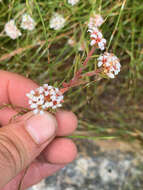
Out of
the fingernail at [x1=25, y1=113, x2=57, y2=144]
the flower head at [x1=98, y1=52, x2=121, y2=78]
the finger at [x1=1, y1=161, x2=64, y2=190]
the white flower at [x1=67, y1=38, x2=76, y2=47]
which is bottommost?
the finger at [x1=1, y1=161, x2=64, y2=190]

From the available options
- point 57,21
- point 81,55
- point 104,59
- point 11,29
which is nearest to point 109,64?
point 104,59

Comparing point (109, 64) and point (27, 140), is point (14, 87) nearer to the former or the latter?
point (27, 140)

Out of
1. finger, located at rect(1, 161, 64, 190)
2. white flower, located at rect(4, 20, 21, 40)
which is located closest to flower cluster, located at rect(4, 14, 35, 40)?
white flower, located at rect(4, 20, 21, 40)

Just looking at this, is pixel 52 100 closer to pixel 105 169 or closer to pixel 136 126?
pixel 105 169

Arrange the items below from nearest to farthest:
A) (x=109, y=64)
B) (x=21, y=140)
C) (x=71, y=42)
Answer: (x=109, y=64) < (x=21, y=140) < (x=71, y=42)

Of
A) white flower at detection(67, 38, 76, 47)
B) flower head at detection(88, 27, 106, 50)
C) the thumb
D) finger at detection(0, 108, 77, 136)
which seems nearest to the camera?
flower head at detection(88, 27, 106, 50)

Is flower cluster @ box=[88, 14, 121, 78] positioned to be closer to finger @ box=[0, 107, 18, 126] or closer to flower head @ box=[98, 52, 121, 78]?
flower head @ box=[98, 52, 121, 78]
